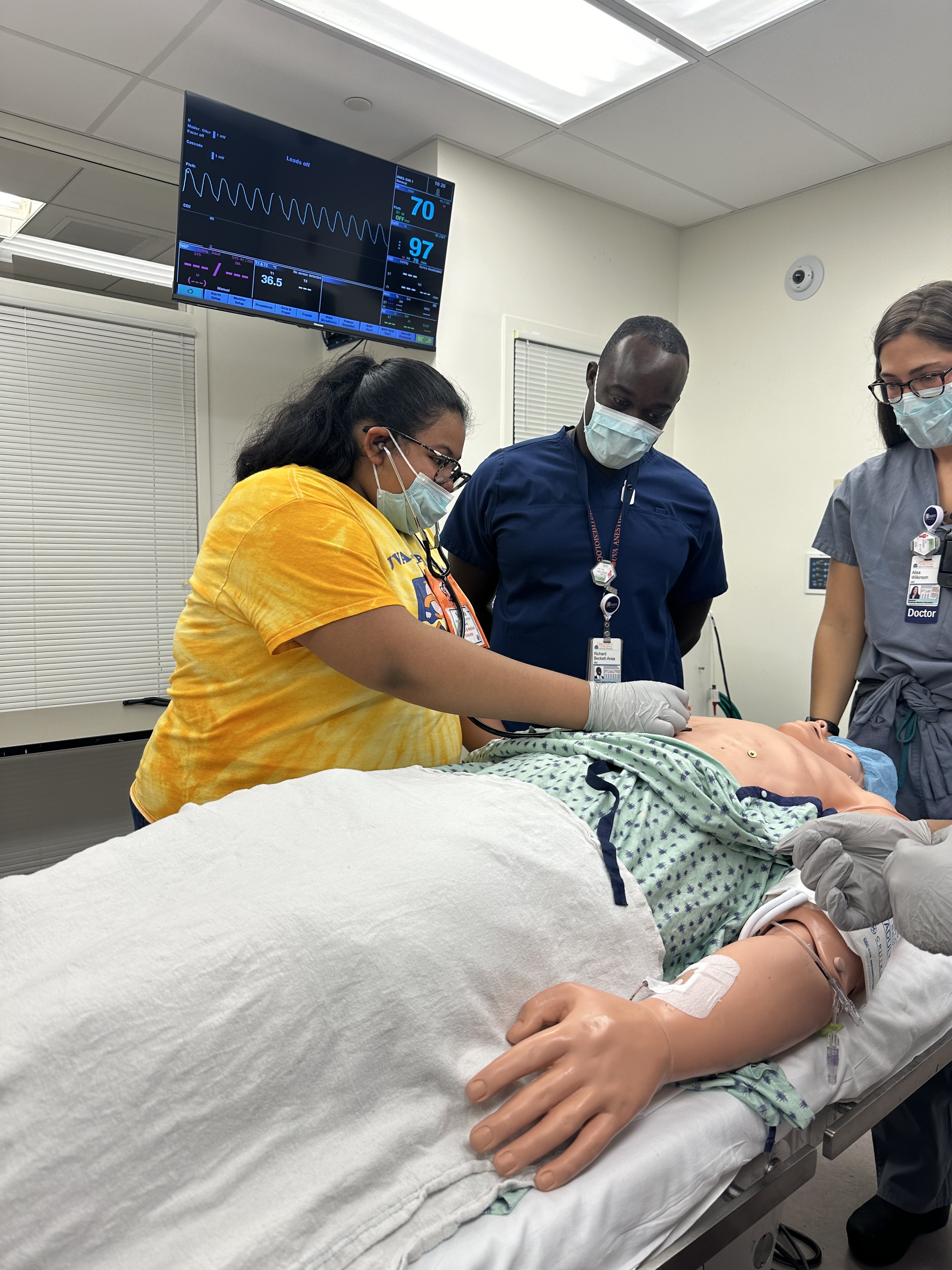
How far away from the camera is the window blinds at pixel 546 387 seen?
3.42m

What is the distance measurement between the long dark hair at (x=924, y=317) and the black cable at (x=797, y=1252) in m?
1.63

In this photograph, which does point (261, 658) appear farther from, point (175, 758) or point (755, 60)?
point (755, 60)

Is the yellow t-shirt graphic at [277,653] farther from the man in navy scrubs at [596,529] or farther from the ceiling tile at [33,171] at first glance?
the ceiling tile at [33,171]

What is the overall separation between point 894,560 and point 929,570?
0.08 m

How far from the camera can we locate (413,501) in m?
1.46

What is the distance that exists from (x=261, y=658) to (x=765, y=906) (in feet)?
2.53

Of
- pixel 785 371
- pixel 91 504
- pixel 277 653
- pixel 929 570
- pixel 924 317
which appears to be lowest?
pixel 277 653

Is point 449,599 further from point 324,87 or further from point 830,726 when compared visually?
point 324,87

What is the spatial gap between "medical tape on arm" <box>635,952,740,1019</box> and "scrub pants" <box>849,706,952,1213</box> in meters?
0.74

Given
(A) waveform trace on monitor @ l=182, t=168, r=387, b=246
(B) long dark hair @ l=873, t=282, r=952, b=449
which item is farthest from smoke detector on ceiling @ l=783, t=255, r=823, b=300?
(B) long dark hair @ l=873, t=282, r=952, b=449

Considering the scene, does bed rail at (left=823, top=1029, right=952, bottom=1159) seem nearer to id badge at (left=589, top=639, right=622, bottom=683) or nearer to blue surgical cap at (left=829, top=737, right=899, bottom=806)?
blue surgical cap at (left=829, top=737, right=899, bottom=806)

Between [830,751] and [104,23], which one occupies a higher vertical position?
[104,23]

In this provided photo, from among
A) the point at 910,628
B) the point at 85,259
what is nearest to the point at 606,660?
the point at 910,628

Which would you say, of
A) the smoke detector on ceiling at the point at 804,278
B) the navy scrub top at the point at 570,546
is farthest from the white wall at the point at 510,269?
the navy scrub top at the point at 570,546
